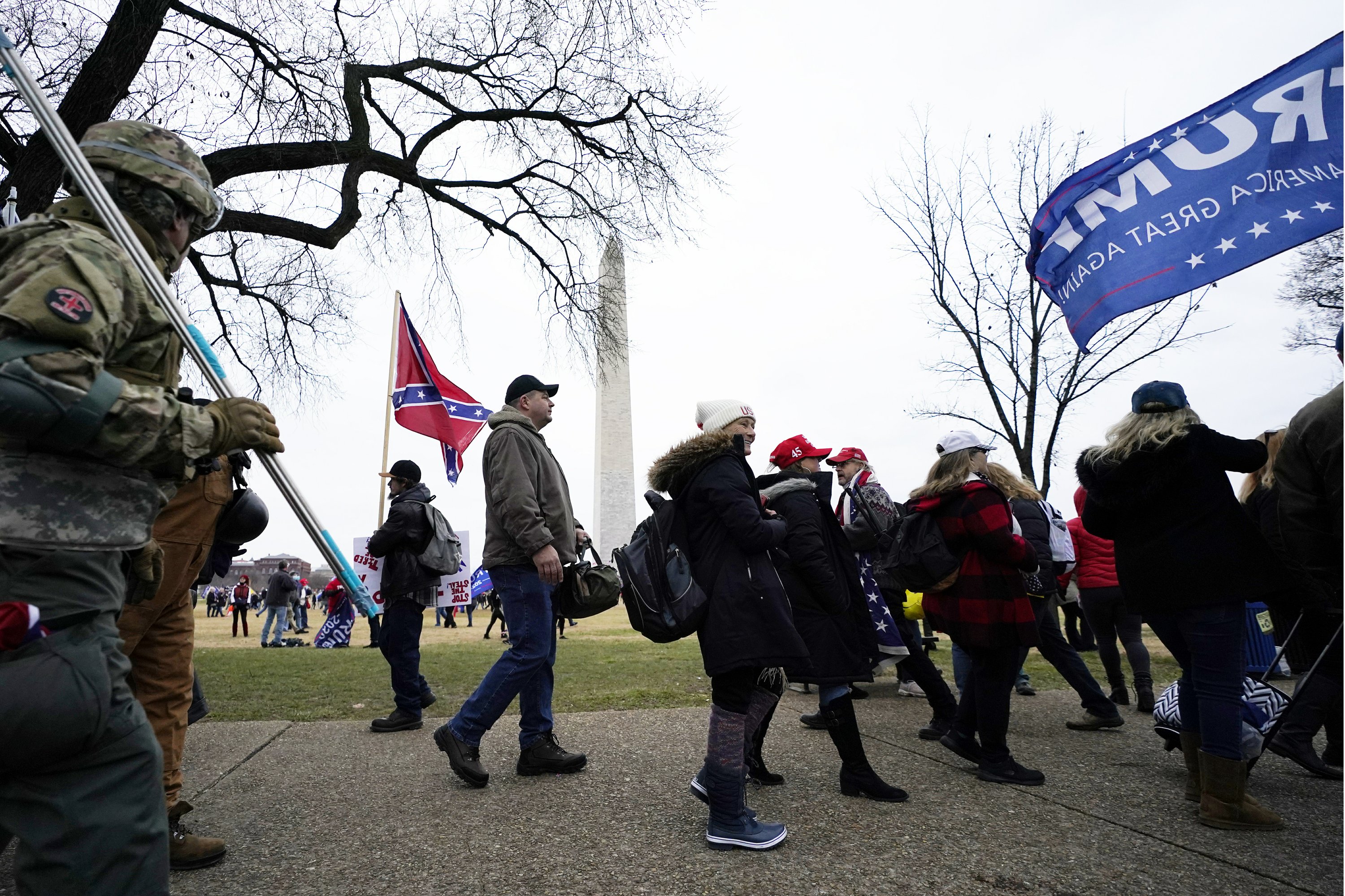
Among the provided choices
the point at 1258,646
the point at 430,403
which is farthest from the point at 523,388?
the point at 430,403

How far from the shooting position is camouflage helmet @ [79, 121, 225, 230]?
2016mm

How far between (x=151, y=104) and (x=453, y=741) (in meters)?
6.89

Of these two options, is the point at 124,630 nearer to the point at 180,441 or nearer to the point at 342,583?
the point at 342,583

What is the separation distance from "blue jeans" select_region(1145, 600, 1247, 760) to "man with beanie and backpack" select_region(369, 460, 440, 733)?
4.19 meters

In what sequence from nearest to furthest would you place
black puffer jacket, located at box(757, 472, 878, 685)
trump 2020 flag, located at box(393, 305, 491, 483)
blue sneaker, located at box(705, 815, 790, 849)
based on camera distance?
blue sneaker, located at box(705, 815, 790, 849) → black puffer jacket, located at box(757, 472, 878, 685) → trump 2020 flag, located at box(393, 305, 491, 483)

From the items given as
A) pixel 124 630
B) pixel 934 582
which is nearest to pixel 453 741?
pixel 124 630

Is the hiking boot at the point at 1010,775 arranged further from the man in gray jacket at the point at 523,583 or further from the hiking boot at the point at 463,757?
Answer: the hiking boot at the point at 463,757

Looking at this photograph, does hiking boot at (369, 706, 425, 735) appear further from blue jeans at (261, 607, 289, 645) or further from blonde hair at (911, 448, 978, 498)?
blue jeans at (261, 607, 289, 645)

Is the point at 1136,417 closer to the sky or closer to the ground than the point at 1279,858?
closer to the sky

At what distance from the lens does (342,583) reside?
2330mm

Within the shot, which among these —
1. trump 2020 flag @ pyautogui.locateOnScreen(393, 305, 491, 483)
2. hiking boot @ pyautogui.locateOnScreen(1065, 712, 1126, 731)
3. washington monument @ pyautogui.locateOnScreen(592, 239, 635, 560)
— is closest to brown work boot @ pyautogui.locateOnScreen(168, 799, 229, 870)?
hiking boot @ pyautogui.locateOnScreen(1065, 712, 1126, 731)

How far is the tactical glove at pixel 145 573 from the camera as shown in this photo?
6.32 ft

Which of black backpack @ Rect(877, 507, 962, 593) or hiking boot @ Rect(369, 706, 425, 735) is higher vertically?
black backpack @ Rect(877, 507, 962, 593)

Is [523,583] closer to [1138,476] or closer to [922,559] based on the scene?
[922,559]
